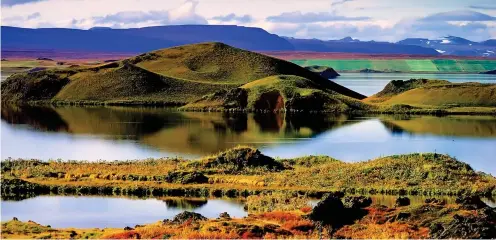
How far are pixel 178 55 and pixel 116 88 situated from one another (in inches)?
1439

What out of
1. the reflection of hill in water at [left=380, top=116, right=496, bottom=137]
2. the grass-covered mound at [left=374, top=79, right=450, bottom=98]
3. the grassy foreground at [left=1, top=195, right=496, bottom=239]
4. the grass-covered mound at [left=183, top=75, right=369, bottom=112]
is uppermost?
the grass-covered mound at [left=374, top=79, right=450, bottom=98]

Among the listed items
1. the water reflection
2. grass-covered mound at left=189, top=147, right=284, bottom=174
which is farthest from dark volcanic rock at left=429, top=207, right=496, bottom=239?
grass-covered mound at left=189, top=147, right=284, bottom=174

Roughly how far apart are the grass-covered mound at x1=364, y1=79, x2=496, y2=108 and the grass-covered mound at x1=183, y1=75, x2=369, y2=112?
746cm

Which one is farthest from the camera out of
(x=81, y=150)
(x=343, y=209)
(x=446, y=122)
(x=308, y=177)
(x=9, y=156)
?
(x=446, y=122)

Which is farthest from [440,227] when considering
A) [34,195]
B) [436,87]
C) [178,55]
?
[178,55]

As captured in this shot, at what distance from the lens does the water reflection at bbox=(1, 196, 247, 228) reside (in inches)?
1542

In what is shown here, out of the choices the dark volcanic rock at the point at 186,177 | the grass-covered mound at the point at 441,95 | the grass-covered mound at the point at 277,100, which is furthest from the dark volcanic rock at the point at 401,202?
the grass-covered mound at the point at 441,95

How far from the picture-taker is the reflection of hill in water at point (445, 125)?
87.3 m

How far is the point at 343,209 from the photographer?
3678 cm

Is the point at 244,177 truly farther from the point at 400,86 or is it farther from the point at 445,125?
the point at 400,86

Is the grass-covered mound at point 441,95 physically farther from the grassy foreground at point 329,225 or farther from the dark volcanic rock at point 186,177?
the grassy foreground at point 329,225

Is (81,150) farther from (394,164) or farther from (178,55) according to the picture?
(178,55)

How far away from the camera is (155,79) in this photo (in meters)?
155

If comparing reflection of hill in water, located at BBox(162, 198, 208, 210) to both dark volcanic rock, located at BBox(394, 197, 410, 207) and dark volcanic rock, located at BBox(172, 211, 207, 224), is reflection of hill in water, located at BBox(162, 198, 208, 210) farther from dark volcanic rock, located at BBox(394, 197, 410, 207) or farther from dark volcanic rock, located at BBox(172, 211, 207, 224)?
dark volcanic rock, located at BBox(394, 197, 410, 207)
